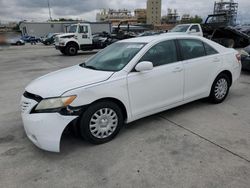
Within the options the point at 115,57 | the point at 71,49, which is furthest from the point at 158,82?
the point at 71,49

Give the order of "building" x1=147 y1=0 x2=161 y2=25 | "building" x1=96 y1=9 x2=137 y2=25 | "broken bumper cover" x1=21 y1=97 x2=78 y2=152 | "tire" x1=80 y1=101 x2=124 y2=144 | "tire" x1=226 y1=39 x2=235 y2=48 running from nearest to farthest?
1. "broken bumper cover" x1=21 y1=97 x2=78 y2=152
2. "tire" x1=80 y1=101 x2=124 y2=144
3. "tire" x1=226 y1=39 x2=235 y2=48
4. "building" x1=147 y1=0 x2=161 y2=25
5. "building" x1=96 y1=9 x2=137 y2=25

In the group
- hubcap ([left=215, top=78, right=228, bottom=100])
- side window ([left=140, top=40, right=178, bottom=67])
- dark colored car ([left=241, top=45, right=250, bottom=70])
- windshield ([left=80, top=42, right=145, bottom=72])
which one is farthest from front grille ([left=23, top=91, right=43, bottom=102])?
dark colored car ([left=241, top=45, right=250, bottom=70])

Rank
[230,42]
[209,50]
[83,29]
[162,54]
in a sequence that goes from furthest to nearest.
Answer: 1. [83,29]
2. [230,42]
3. [209,50]
4. [162,54]

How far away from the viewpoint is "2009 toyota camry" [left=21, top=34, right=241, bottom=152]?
2639 millimetres

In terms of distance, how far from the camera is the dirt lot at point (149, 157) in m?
2.29

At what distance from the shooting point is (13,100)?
5195mm

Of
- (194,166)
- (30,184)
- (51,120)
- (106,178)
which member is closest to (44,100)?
(51,120)

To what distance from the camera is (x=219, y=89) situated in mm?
4305

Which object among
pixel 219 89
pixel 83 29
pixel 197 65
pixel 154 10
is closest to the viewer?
pixel 197 65

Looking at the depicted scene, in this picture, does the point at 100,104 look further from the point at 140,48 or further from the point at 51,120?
the point at 140,48

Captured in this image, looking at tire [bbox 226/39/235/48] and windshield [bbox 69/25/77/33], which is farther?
windshield [bbox 69/25/77/33]

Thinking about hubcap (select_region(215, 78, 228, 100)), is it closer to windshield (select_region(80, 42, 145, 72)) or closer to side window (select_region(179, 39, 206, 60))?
side window (select_region(179, 39, 206, 60))

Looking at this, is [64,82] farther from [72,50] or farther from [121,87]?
[72,50]

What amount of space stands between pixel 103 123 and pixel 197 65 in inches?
81.1
